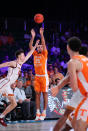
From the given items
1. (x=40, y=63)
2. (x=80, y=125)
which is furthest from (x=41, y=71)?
(x=80, y=125)

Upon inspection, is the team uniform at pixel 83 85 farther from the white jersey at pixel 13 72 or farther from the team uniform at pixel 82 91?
the white jersey at pixel 13 72

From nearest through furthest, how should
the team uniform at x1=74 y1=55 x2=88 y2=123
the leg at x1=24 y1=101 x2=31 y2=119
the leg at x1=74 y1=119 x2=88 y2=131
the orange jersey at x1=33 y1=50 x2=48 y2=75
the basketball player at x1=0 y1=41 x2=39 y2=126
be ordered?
Answer: 1. the leg at x1=74 y1=119 x2=88 y2=131
2. the team uniform at x1=74 y1=55 x2=88 y2=123
3. the basketball player at x1=0 y1=41 x2=39 y2=126
4. the orange jersey at x1=33 y1=50 x2=48 y2=75
5. the leg at x1=24 y1=101 x2=31 y2=119

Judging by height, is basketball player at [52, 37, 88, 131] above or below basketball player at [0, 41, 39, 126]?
above

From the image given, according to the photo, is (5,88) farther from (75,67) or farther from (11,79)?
(75,67)

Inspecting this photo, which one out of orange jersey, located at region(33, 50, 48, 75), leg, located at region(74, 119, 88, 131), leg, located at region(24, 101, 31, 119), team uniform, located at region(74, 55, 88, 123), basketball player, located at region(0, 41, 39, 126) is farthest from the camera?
leg, located at region(24, 101, 31, 119)

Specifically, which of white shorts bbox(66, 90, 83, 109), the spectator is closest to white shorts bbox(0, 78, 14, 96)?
the spectator

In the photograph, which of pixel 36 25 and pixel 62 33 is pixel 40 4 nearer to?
pixel 36 25

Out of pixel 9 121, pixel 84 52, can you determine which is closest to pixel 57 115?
pixel 9 121

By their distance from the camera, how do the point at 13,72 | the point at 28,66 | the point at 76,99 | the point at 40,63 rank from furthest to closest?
the point at 28,66, the point at 40,63, the point at 13,72, the point at 76,99

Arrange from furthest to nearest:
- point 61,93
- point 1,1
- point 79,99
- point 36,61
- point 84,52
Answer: point 1,1 → point 61,93 → point 36,61 → point 84,52 → point 79,99

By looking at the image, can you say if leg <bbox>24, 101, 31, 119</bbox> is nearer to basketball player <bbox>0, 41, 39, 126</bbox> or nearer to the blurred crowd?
the blurred crowd

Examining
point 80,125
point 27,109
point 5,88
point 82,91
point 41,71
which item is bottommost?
point 27,109

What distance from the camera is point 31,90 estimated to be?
8391 mm

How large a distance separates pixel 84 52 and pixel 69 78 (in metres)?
0.79
